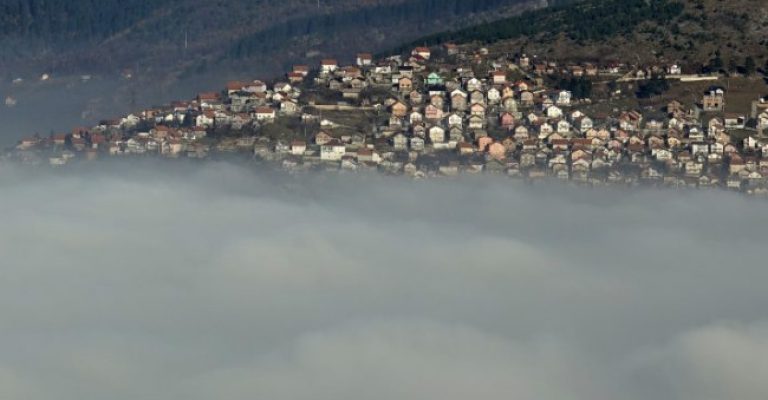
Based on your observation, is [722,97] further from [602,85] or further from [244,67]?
[244,67]

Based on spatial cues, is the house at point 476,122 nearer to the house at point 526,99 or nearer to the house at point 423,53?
the house at point 526,99

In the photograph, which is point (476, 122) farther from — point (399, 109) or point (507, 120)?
point (399, 109)

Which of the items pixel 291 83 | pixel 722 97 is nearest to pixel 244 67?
pixel 291 83

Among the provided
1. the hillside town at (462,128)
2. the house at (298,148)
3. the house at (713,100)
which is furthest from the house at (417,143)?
the house at (713,100)

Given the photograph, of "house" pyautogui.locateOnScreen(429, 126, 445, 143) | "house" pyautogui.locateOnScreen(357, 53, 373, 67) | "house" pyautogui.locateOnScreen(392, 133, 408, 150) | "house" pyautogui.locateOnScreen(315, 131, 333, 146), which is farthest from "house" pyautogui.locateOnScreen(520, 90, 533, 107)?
"house" pyautogui.locateOnScreen(315, 131, 333, 146)

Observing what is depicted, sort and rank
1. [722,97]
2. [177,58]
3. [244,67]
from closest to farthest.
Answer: [722,97] → [244,67] → [177,58]

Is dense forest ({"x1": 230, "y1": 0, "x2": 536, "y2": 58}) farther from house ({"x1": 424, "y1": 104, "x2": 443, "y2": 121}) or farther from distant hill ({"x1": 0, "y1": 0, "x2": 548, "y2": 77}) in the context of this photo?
house ({"x1": 424, "y1": 104, "x2": 443, "y2": 121})

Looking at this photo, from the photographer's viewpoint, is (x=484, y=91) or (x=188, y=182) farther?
(x=484, y=91)
